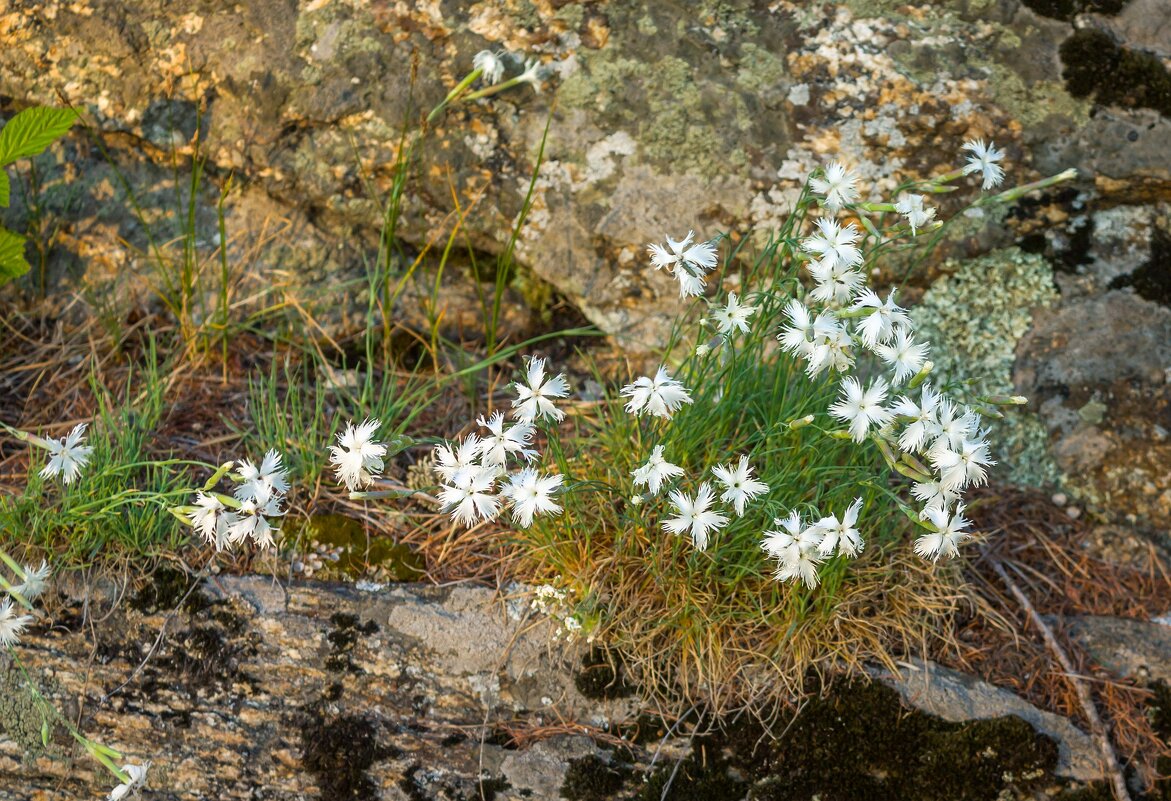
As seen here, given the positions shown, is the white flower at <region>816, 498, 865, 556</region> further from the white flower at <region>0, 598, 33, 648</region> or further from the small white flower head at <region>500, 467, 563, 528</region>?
the white flower at <region>0, 598, 33, 648</region>

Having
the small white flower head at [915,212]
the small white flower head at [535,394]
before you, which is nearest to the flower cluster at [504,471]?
the small white flower head at [535,394]


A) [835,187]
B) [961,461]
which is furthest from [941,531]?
[835,187]

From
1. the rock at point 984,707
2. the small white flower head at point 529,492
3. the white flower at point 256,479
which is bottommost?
the rock at point 984,707

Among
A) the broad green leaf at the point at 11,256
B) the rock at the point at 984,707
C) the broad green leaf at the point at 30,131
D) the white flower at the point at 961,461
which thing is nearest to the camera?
the white flower at the point at 961,461

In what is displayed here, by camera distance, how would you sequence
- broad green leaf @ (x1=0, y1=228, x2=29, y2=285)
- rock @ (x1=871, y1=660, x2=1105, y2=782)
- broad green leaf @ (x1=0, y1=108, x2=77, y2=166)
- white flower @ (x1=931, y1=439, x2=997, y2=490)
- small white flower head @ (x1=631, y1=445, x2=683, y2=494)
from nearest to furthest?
1. white flower @ (x1=931, y1=439, x2=997, y2=490)
2. small white flower head @ (x1=631, y1=445, x2=683, y2=494)
3. rock @ (x1=871, y1=660, x2=1105, y2=782)
4. broad green leaf @ (x1=0, y1=108, x2=77, y2=166)
5. broad green leaf @ (x1=0, y1=228, x2=29, y2=285)

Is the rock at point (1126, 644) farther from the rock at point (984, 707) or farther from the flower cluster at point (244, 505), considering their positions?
the flower cluster at point (244, 505)

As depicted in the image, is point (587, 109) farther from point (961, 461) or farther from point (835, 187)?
point (961, 461)

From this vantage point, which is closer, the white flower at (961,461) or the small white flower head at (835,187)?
the white flower at (961,461)

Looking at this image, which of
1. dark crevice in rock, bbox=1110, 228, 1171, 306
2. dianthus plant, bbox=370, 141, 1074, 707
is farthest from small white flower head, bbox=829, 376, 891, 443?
dark crevice in rock, bbox=1110, 228, 1171, 306

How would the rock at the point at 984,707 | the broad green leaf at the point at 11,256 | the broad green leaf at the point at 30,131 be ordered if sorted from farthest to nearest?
the broad green leaf at the point at 11,256, the broad green leaf at the point at 30,131, the rock at the point at 984,707
